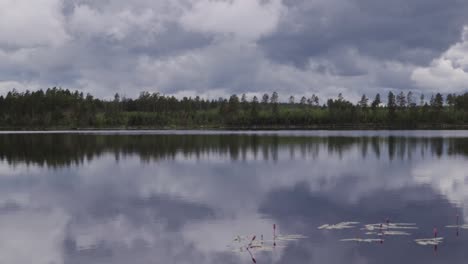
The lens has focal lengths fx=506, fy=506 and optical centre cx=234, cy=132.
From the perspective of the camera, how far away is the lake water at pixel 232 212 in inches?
742

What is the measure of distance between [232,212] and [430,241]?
33.7 feet

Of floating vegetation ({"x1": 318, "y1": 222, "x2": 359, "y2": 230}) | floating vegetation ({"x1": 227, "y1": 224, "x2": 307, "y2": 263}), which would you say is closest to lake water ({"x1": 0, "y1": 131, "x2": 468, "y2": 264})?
→ floating vegetation ({"x1": 227, "y1": 224, "x2": 307, "y2": 263})

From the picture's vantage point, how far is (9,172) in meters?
45.2

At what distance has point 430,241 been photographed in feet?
64.4

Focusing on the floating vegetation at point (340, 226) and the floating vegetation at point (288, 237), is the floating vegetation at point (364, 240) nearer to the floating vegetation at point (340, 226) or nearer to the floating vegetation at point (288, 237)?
the floating vegetation at point (288, 237)

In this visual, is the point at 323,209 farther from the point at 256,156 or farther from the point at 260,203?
the point at 256,156

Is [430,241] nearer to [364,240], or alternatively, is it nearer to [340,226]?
[364,240]

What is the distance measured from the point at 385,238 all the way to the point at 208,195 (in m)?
14.5

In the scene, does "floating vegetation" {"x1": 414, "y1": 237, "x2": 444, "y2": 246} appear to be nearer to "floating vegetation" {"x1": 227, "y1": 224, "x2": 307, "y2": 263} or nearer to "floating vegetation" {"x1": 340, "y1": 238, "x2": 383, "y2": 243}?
"floating vegetation" {"x1": 340, "y1": 238, "x2": 383, "y2": 243}

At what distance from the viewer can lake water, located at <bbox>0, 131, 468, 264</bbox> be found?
18.8 m

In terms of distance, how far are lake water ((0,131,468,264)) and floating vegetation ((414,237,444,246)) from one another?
0.39ft

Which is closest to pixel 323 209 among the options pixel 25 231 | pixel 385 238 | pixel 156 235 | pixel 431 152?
pixel 385 238

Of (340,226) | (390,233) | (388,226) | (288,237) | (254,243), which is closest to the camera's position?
(254,243)

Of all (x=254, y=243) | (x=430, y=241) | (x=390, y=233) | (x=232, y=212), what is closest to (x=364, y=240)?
(x=390, y=233)
